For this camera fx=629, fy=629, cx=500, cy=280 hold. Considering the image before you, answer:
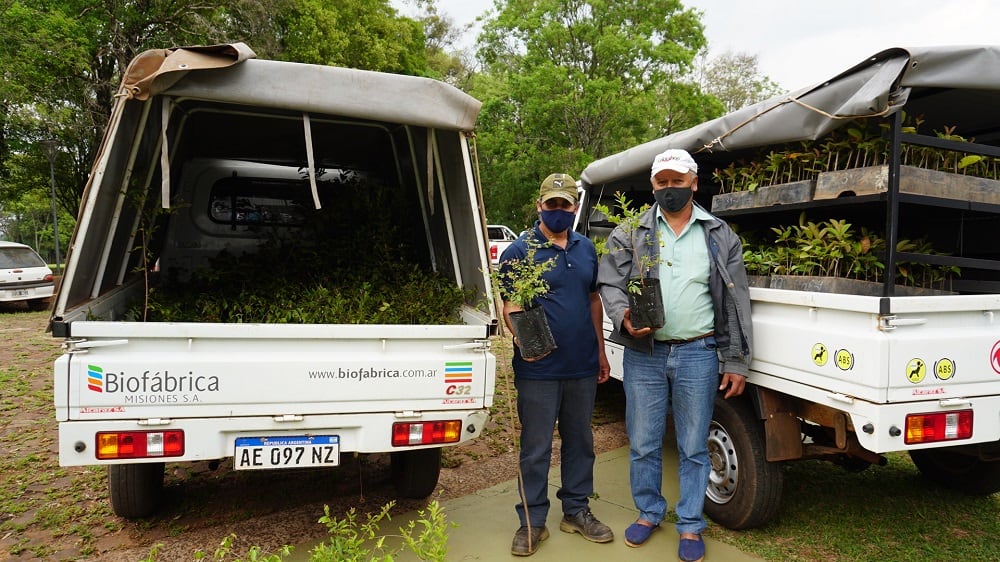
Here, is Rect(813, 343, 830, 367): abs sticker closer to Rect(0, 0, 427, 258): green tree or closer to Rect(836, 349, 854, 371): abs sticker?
Rect(836, 349, 854, 371): abs sticker

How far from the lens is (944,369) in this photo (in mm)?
2760

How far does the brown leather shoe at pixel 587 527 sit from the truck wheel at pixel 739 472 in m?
0.66

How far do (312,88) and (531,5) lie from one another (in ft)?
69.9

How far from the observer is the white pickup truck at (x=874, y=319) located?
2713 mm

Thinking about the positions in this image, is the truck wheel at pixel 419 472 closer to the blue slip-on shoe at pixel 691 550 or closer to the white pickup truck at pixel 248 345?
the white pickup truck at pixel 248 345

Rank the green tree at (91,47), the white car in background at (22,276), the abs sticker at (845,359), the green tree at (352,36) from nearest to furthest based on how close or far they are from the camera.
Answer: the abs sticker at (845,359) < the white car in background at (22,276) < the green tree at (91,47) < the green tree at (352,36)

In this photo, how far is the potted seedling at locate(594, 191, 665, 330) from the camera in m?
3.18

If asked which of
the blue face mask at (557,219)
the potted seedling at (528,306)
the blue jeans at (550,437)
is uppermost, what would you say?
the blue face mask at (557,219)

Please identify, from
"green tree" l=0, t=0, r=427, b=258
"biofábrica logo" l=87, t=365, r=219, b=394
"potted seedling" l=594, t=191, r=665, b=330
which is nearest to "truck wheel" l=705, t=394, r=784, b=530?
"potted seedling" l=594, t=191, r=665, b=330

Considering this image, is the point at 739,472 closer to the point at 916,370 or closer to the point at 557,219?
the point at 916,370

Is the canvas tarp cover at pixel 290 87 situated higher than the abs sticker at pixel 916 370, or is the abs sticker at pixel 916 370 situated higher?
the canvas tarp cover at pixel 290 87

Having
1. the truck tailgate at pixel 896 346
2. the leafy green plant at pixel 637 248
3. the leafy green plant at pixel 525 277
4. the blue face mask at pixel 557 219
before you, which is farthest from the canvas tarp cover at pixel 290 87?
the truck tailgate at pixel 896 346

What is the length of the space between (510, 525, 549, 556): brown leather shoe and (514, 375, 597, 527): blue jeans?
0.04m

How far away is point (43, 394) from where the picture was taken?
21.2 feet
